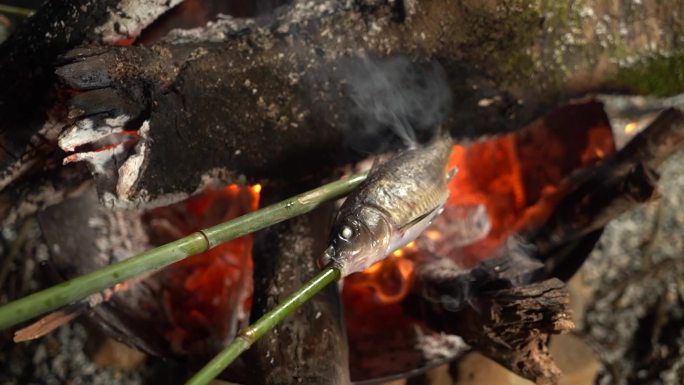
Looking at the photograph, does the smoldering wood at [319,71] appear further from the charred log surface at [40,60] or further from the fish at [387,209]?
the fish at [387,209]

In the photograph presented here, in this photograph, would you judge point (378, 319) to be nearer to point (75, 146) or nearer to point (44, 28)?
point (75, 146)

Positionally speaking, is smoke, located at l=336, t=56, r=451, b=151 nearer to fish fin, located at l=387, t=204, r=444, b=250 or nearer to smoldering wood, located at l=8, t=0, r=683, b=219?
smoldering wood, located at l=8, t=0, r=683, b=219

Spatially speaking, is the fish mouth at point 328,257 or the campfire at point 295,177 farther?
the campfire at point 295,177

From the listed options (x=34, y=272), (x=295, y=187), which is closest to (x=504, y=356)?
(x=295, y=187)

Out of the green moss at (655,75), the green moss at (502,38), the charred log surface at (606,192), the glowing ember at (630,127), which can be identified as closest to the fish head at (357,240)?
the green moss at (502,38)

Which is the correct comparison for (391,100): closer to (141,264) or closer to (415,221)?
(415,221)

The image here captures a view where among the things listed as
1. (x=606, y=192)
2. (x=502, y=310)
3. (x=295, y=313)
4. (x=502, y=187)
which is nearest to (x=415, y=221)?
(x=502, y=310)
